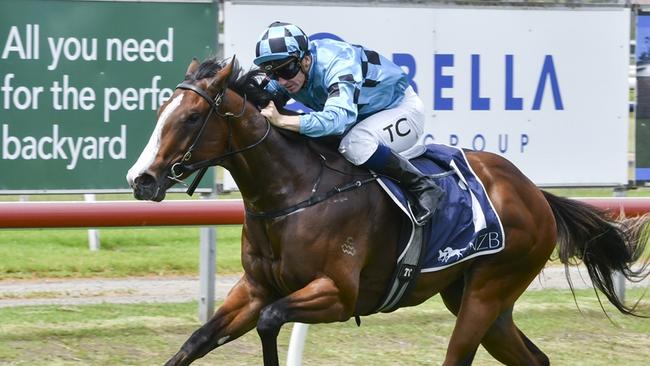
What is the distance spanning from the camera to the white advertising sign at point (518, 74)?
879 centimetres

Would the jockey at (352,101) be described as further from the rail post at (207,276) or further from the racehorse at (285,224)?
the rail post at (207,276)

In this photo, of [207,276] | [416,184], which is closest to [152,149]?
[416,184]

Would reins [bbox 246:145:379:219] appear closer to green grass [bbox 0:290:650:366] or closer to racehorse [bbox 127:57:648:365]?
racehorse [bbox 127:57:648:365]

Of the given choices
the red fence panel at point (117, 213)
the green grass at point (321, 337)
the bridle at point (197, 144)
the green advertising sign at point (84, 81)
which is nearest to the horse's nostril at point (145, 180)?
the bridle at point (197, 144)

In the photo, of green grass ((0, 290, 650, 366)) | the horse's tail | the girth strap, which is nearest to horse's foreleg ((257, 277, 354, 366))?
the girth strap

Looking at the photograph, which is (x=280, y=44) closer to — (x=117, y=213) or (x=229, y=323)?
(x=229, y=323)

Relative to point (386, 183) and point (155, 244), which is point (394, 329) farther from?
point (155, 244)

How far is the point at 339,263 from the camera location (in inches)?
223

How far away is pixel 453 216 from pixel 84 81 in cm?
301

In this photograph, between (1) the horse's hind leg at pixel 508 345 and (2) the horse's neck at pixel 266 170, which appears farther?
(1) the horse's hind leg at pixel 508 345

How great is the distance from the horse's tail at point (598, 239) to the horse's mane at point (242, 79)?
6.17 ft

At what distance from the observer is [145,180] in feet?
17.0

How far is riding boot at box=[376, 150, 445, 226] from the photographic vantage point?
233 inches

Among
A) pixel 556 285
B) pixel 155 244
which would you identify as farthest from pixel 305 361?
pixel 155 244
